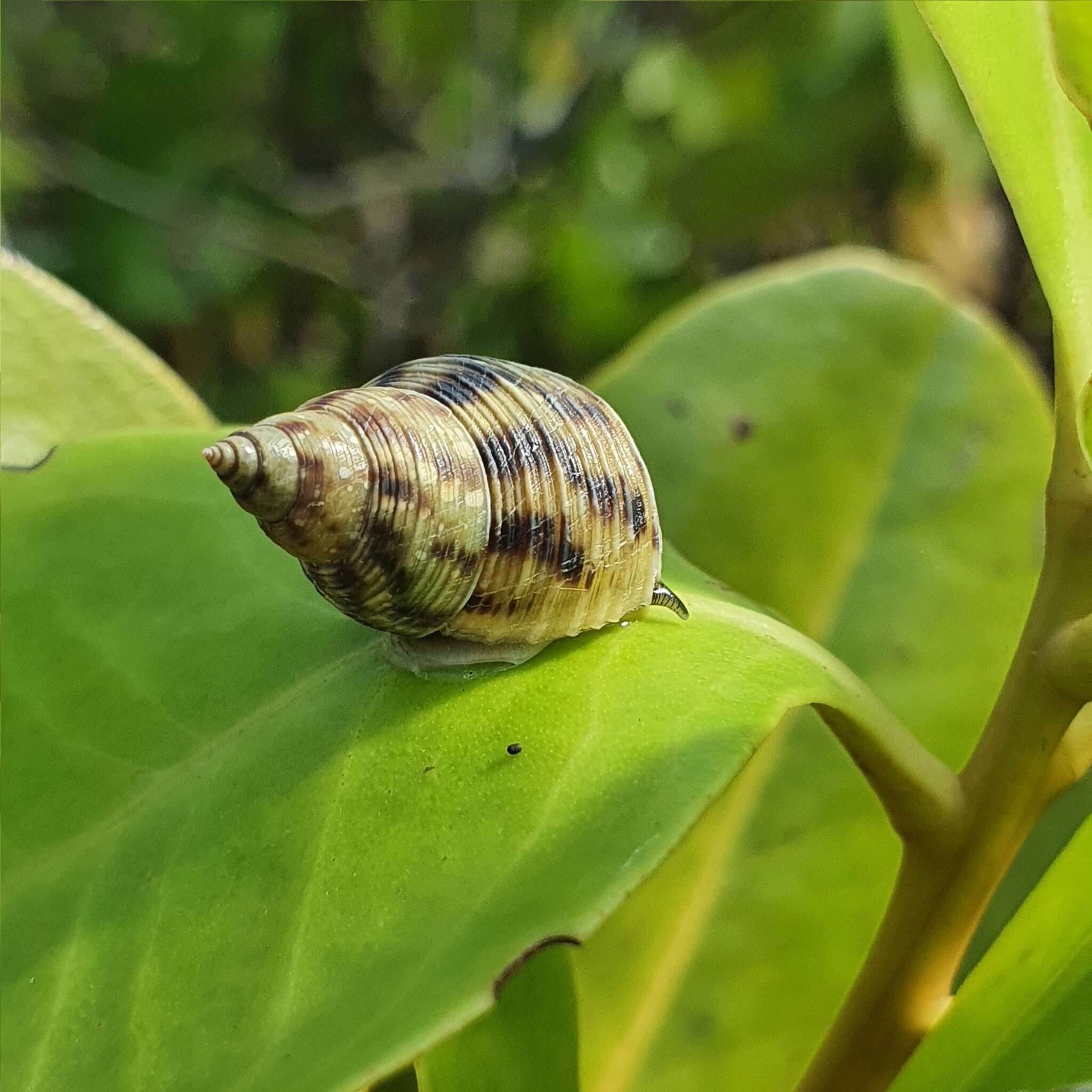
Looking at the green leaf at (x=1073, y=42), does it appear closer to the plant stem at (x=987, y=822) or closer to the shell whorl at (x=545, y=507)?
the plant stem at (x=987, y=822)

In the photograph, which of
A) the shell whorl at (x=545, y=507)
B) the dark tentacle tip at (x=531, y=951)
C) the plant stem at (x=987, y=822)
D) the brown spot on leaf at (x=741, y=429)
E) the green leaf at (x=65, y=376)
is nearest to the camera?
the dark tentacle tip at (x=531, y=951)

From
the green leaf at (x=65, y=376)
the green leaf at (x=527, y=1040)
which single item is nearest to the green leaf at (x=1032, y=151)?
the green leaf at (x=527, y=1040)

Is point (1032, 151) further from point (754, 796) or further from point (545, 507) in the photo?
point (754, 796)

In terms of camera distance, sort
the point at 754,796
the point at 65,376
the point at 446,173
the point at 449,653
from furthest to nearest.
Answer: the point at 446,173, the point at 754,796, the point at 65,376, the point at 449,653

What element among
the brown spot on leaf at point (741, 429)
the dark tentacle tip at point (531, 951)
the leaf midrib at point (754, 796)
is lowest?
the leaf midrib at point (754, 796)

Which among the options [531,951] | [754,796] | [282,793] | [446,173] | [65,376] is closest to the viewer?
[531,951]

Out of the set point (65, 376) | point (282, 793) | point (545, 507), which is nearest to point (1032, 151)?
point (545, 507)

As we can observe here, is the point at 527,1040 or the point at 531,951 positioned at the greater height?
the point at 531,951
